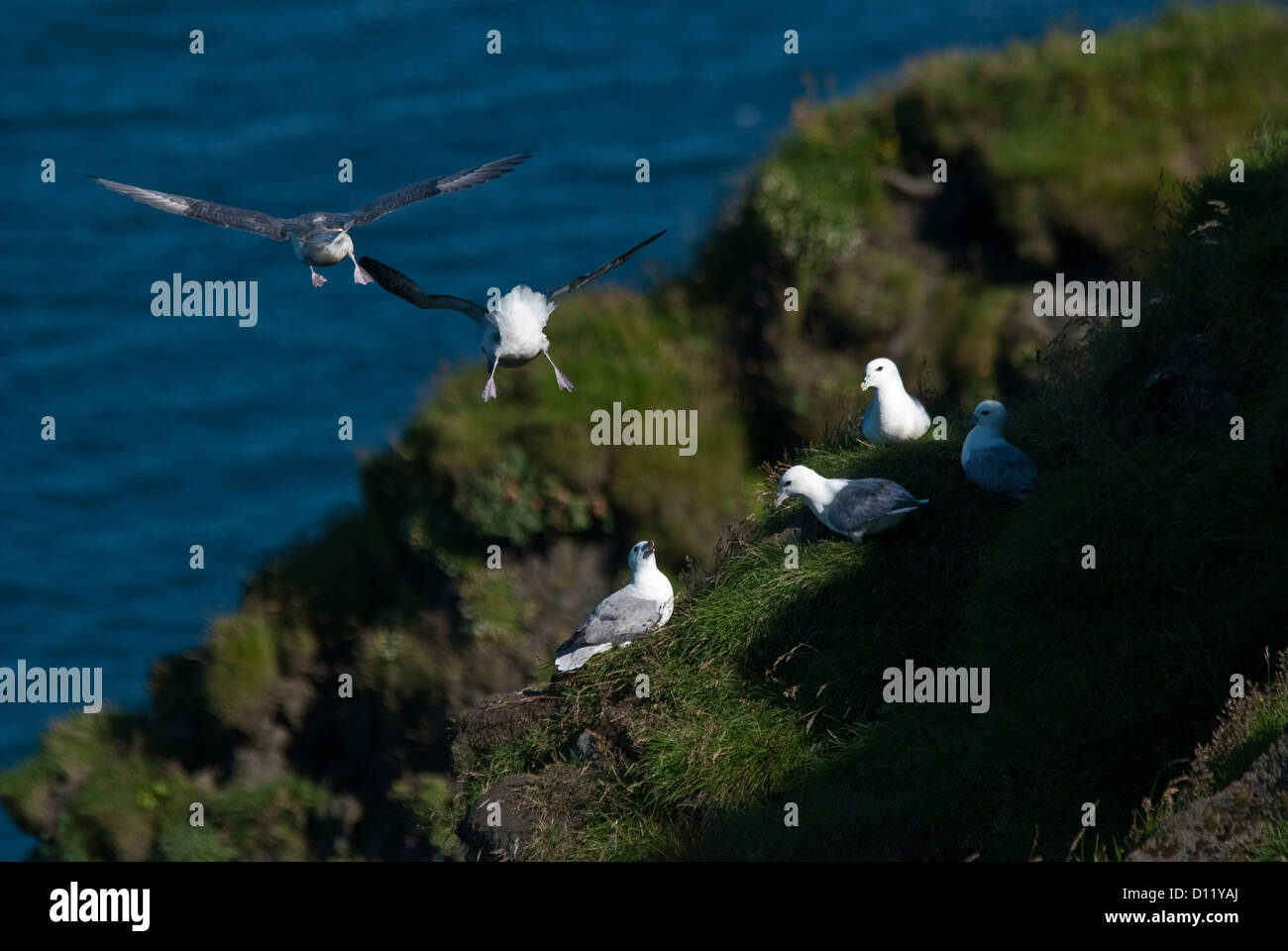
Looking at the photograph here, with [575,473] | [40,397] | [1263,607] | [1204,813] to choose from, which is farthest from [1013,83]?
[40,397]

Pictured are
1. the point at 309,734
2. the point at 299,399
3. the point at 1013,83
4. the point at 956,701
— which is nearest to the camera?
the point at 956,701

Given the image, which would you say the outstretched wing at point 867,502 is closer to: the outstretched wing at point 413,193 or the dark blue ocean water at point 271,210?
the outstretched wing at point 413,193

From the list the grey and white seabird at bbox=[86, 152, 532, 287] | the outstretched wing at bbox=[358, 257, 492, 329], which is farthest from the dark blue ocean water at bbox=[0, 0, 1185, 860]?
the grey and white seabird at bbox=[86, 152, 532, 287]

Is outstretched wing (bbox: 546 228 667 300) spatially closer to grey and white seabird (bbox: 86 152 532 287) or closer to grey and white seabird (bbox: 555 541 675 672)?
grey and white seabird (bbox: 86 152 532 287)

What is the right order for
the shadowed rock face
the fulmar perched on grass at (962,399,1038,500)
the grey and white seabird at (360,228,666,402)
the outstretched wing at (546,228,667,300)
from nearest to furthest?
1. the shadowed rock face
2. the outstretched wing at (546,228,667,300)
3. the grey and white seabird at (360,228,666,402)
4. the fulmar perched on grass at (962,399,1038,500)

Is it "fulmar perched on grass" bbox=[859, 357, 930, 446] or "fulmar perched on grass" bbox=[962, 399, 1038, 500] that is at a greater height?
"fulmar perched on grass" bbox=[859, 357, 930, 446]

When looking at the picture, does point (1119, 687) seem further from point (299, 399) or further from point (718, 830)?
point (299, 399)

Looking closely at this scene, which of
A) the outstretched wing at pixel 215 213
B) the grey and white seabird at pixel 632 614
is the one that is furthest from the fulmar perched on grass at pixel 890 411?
the outstretched wing at pixel 215 213
